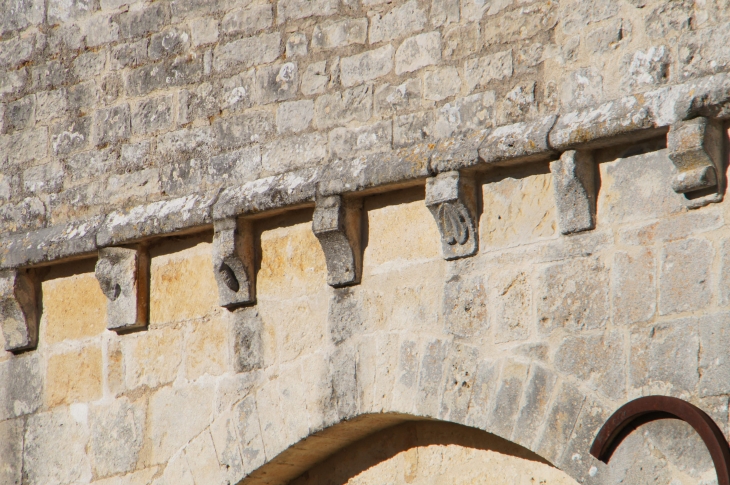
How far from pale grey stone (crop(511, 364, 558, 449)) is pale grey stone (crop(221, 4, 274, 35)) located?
2.06m

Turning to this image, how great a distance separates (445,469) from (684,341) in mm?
1267

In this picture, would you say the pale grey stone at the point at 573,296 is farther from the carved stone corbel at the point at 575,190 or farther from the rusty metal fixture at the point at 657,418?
the rusty metal fixture at the point at 657,418

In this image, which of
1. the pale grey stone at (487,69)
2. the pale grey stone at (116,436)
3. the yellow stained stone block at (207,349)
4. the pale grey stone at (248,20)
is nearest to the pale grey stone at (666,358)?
the pale grey stone at (487,69)

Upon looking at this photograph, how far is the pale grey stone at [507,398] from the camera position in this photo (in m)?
4.32

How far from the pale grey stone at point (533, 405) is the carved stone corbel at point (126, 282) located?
78.2 inches

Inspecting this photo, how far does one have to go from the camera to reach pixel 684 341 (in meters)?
3.98

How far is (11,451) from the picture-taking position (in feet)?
18.5

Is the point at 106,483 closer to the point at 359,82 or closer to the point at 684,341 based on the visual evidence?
the point at 359,82

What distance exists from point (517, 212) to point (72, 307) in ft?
7.86

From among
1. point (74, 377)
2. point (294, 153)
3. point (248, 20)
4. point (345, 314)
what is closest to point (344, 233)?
point (345, 314)

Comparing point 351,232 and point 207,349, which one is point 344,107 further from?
point 207,349

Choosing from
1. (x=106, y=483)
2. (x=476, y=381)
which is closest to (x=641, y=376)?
(x=476, y=381)

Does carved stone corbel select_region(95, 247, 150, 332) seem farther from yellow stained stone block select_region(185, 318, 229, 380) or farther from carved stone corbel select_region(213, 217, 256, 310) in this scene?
carved stone corbel select_region(213, 217, 256, 310)

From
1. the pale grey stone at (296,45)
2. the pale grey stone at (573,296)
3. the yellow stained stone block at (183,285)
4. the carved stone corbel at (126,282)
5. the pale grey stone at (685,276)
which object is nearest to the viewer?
the pale grey stone at (685,276)
